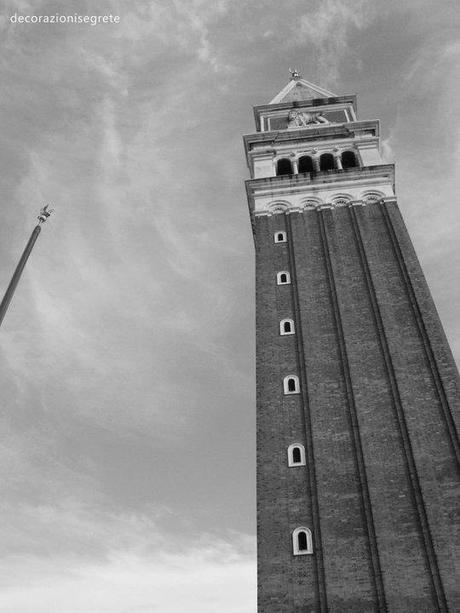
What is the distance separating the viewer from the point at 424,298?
1128 inches

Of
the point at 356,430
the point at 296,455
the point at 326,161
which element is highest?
the point at 326,161

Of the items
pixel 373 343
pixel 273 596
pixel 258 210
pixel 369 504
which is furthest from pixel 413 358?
pixel 258 210

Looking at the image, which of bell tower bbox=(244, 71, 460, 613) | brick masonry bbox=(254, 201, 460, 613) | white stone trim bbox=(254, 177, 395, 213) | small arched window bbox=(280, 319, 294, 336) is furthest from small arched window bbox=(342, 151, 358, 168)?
small arched window bbox=(280, 319, 294, 336)

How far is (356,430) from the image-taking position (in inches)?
932

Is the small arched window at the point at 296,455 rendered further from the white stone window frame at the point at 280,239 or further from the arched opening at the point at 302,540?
the white stone window frame at the point at 280,239

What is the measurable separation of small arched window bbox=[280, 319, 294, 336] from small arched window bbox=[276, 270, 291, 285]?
120 inches

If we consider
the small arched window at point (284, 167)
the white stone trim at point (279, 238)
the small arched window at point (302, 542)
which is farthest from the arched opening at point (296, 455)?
the small arched window at point (284, 167)

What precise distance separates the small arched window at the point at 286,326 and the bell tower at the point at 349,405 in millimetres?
75

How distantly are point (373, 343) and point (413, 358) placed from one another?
69.7 inches

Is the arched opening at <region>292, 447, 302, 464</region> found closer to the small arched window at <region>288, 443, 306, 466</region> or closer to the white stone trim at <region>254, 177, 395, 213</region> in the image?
the small arched window at <region>288, 443, 306, 466</region>

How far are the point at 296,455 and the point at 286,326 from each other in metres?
7.19

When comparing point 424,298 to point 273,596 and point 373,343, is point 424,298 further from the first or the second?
point 273,596

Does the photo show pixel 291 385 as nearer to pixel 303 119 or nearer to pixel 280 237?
pixel 280 237

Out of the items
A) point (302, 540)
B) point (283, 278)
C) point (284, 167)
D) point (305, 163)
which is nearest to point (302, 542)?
point (302, 540)
